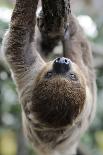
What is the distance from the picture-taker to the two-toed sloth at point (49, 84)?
3910 millimetres

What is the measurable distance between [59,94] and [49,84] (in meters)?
0.12

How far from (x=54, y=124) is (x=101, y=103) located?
262cm

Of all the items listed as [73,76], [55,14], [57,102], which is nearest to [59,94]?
[57,102]

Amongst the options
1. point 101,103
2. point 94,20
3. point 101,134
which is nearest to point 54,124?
point 94,20

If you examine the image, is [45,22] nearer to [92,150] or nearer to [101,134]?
[92,150]

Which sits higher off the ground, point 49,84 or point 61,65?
point 61,65

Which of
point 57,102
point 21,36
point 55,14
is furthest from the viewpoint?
point 21,36

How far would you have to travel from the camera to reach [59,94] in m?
3.89

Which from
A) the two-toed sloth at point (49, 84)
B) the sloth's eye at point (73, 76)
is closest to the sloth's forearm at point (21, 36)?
the two-toed sloth at point (49, 84)

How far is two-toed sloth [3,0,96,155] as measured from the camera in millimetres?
3910

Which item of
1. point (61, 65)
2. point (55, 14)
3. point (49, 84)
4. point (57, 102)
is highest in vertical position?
point (55, 14)

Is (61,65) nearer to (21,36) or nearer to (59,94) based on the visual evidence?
(59,94)

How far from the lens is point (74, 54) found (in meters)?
4.93

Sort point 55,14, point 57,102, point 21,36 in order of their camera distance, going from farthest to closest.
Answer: point 21,36, point 57,102, point 55,14
